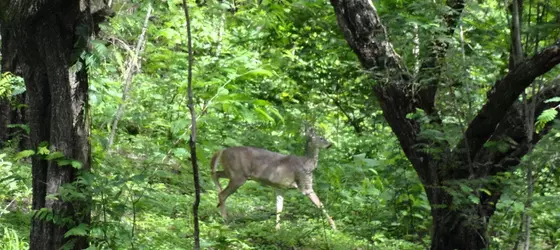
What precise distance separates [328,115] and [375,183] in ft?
5.26

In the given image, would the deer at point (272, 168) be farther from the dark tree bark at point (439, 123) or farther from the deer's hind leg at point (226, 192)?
the dark tree bark at point (439, 123)

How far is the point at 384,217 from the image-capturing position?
8852 millimetres

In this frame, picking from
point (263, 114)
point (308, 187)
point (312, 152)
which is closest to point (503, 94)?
point (308, 187)

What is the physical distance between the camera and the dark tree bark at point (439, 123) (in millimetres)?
6145

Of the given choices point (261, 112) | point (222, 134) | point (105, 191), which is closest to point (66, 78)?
point (105, 191)

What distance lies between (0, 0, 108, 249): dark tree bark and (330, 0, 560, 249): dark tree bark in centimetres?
261

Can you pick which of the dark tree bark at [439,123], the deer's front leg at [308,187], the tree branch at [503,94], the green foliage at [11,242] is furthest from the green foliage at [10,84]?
the tree branch at [503,94]

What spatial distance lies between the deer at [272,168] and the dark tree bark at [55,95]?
379 centimetres

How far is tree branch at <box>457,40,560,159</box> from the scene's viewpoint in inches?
212

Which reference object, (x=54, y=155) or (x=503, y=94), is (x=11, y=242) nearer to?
(x=54, y=155)

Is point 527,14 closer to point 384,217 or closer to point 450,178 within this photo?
point 450,178

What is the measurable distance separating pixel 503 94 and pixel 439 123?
2.64 ft

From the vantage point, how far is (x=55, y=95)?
495cm

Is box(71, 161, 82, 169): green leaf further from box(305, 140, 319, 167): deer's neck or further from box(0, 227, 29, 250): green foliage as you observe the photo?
box(305, 140, 319, 167): deer's neck
